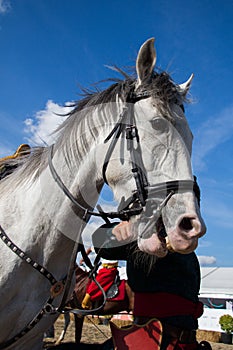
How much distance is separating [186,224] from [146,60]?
1.14m

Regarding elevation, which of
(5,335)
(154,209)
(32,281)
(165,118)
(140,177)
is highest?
(165,118)

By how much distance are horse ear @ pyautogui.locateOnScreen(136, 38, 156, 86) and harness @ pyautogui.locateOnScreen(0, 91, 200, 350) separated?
13 cm

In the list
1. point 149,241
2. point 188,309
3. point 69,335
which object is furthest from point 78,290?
point 69,335

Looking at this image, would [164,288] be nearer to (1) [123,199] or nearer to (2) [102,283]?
(2) [102,283]

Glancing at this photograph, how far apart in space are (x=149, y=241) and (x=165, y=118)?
0.79 meters

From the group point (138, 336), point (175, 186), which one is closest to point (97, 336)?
point (138, 336)

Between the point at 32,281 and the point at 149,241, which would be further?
the point at 32,281

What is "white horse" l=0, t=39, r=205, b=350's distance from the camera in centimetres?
214

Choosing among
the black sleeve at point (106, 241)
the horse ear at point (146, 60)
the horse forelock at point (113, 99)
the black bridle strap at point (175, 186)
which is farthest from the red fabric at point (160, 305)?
the horse ear at point (146, 60)

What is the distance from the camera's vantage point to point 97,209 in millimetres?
2523

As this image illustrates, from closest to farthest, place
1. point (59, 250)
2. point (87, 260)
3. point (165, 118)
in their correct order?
point (165, 118), point (59, 250), point (87, 260)

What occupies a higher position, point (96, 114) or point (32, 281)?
point (96, 114)

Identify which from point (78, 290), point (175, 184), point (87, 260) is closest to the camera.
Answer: point (175, 184)

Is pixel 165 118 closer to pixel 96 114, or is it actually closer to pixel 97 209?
pixel 96 114
